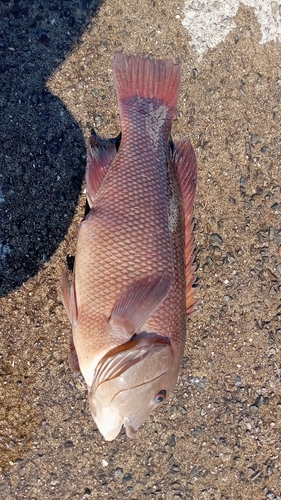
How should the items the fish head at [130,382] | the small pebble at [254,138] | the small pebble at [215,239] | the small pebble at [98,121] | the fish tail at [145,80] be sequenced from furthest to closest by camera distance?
1. the small pebble at [254,138]
2. the small pebble at [215,239]
3. the small pebble at [98,121]
4. the fish tail at [145,80]
5. the fish head at [130,382]

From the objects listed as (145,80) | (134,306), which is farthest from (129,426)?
(145,80)

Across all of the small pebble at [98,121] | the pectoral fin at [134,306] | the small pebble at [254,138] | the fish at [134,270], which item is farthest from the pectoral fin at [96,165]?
the small pebble at [254,138]

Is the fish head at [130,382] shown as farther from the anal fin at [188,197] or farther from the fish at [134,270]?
the anal fin at [188,197]

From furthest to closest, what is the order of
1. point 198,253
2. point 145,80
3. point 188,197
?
1. point 198,253
2. point 145,80
3. point 188,197

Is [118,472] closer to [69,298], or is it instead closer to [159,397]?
[159,397]

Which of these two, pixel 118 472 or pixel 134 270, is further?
pixel 118 472
